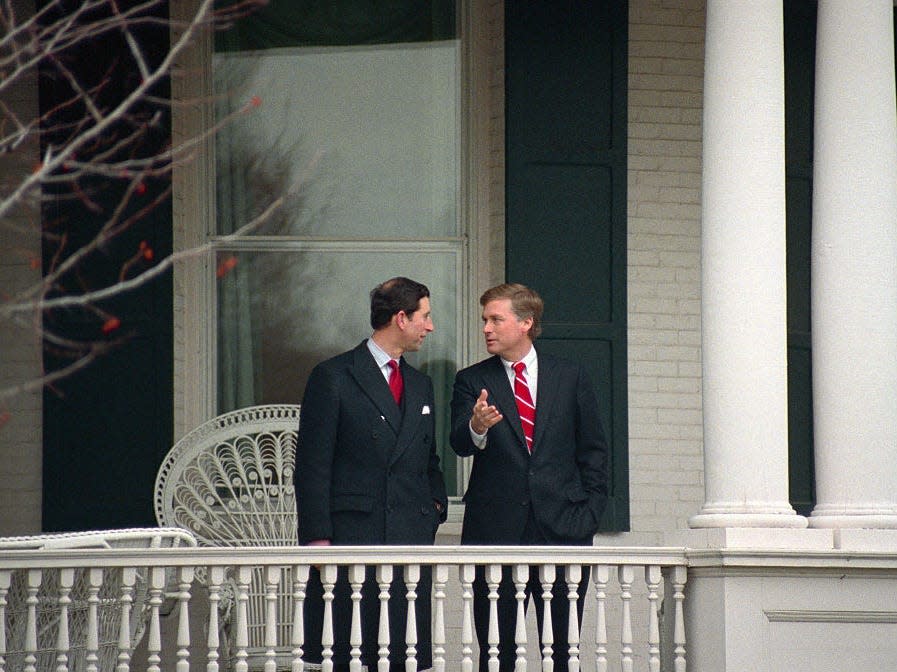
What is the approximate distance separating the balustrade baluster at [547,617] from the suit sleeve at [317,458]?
0.81 m

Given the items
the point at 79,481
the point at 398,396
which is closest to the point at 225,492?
the point at 79,481

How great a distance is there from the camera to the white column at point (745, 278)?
6395 millimetres

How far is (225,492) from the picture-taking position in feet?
27.2

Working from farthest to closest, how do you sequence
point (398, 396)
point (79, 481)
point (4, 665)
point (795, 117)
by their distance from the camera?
point (795, 117)
point (79, 481)
point (398, 396)
point (4, 665)

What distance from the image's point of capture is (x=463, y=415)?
6.36m

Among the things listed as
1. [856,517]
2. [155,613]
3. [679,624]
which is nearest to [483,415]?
[679,624]

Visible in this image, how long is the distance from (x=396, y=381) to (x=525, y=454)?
22.5 inches

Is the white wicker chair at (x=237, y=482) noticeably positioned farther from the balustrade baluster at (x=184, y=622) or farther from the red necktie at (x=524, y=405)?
the red necktie at (x=524, y=405)

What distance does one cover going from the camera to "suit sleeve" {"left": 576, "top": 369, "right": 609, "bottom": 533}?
6.42m

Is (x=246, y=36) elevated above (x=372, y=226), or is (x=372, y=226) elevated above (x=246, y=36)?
(x=246, y=36)

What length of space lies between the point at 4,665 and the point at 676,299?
4.10 meters

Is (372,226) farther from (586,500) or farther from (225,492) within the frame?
(586,500)

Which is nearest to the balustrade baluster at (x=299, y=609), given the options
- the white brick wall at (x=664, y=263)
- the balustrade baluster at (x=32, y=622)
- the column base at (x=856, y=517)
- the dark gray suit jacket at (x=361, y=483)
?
the dark gray suit jacket at (x=361, y=483)

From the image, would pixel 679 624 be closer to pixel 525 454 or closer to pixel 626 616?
pixel 626 616
